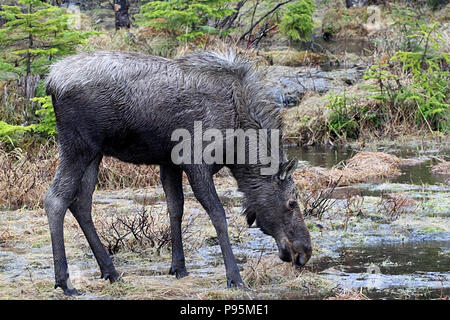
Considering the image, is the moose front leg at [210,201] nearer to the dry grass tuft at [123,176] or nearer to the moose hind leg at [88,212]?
the moose hind leg at [88,212]

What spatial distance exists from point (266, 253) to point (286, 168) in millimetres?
1465

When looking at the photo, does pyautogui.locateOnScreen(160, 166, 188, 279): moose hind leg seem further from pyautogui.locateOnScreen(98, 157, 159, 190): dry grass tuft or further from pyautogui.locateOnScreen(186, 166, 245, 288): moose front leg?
pyautogui.locateOnScreen(98, 157, 159, 190): dry grass tuft

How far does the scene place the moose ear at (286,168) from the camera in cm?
701

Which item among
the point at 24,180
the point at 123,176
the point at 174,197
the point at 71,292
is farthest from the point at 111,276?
the point at 123,176

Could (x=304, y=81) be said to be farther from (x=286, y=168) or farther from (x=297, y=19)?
(x=286, y=168)

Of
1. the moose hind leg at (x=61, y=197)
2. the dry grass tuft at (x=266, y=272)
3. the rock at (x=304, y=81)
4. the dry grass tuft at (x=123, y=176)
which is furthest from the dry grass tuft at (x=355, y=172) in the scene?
the moose hind leg at (x=61, y=197)

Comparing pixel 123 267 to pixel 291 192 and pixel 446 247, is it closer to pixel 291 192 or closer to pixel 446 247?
pixel 291 192

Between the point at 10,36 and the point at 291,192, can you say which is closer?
the point at 291,192

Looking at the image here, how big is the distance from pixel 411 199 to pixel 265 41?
1858 cm

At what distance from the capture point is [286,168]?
7.02 m
